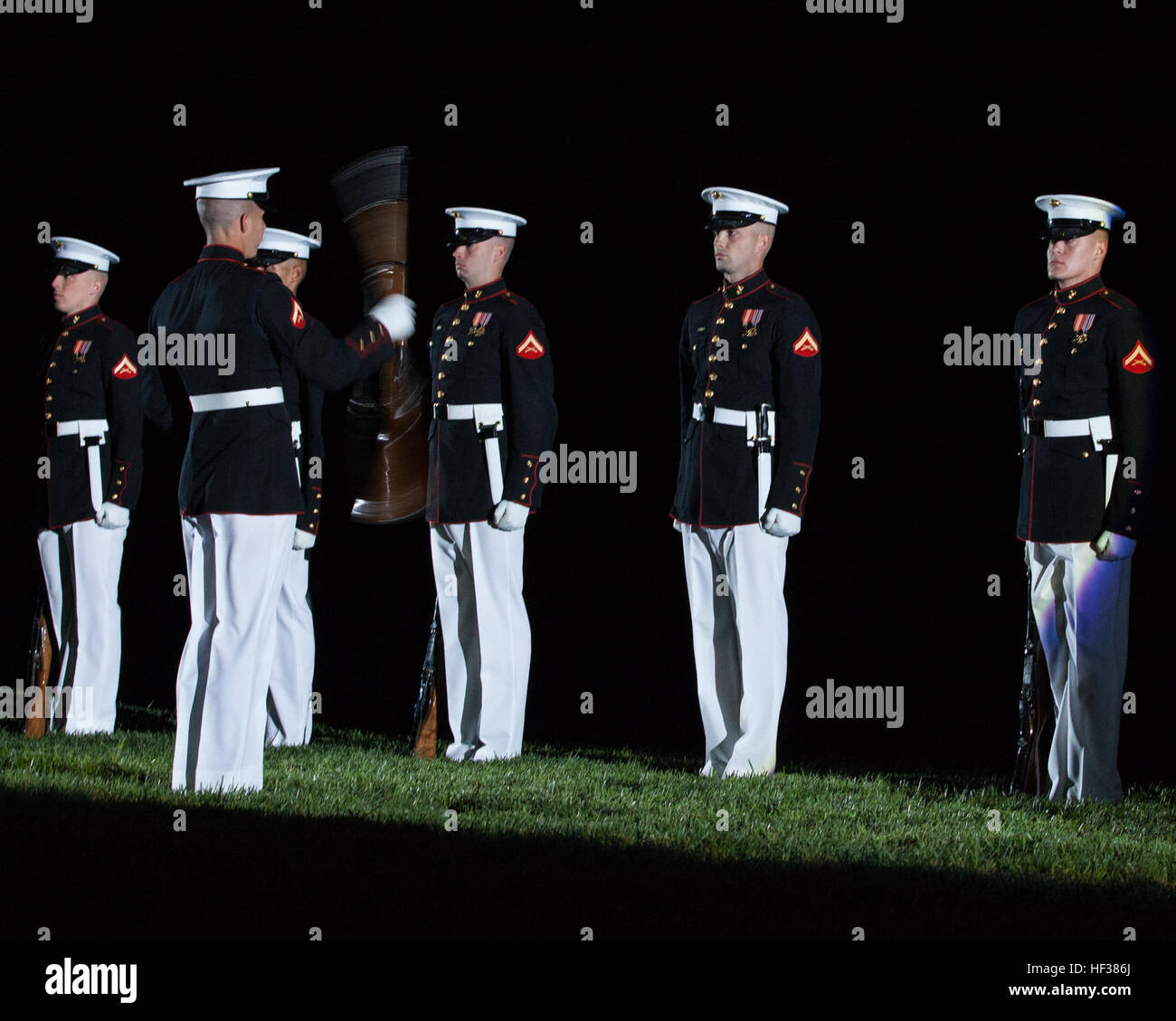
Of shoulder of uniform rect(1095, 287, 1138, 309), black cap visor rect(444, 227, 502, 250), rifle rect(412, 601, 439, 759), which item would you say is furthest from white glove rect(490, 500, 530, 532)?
shoulder of uniform rect(1095, 287, 1138, 309)

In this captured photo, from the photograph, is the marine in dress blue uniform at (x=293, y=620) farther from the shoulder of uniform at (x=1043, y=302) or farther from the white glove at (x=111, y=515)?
the shoulder of uniform at (x=1043, y=302)

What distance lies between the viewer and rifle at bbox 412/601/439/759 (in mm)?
6977

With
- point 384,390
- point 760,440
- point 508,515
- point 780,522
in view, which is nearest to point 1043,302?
point 760,440

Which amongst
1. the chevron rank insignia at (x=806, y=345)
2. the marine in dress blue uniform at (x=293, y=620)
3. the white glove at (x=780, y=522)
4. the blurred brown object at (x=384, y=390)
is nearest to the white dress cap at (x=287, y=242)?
the marine in dress blue uniform at (x=293, y=620)

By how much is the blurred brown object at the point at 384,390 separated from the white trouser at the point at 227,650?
146 centimetres

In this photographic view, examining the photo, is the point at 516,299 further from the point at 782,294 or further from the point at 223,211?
the point at 223,211

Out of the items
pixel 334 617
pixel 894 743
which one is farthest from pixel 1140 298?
pixel 334 617

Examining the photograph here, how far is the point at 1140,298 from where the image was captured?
6.79 metres

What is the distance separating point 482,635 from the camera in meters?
6.87

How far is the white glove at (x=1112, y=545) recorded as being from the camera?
5.90m

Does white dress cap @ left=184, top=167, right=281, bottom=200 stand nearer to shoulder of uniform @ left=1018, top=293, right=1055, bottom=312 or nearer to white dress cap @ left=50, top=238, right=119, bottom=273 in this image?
white dress cap @ left=50, top=238, right=119, bottom=273

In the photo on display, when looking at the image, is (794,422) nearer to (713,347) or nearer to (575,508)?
(713,347)

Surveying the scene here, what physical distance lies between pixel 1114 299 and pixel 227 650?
3185mm

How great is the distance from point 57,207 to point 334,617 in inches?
97.2
